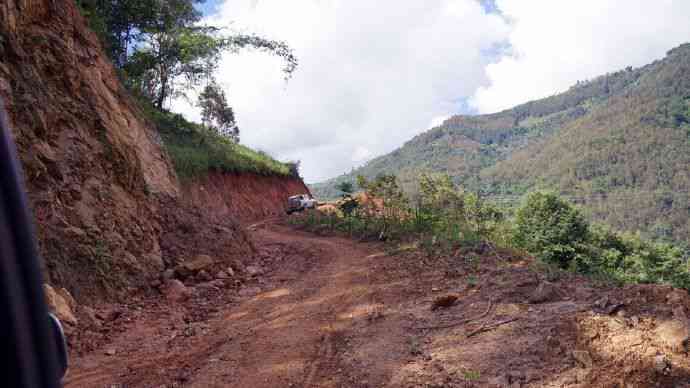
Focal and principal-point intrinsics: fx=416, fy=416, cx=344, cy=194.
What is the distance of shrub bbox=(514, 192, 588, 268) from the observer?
24094mm

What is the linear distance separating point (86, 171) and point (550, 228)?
2785 centimetres

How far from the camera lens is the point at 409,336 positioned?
4.39 m

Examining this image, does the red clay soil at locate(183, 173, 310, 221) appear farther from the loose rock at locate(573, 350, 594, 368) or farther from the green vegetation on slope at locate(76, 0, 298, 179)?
the loose rock at locate(573, 350, 594, 368)

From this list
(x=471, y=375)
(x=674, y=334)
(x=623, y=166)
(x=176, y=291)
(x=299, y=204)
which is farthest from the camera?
(x=623, y=166)

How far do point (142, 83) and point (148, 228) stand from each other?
Result: 14023 mm

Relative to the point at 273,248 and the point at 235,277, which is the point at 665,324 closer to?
the point at 235,277

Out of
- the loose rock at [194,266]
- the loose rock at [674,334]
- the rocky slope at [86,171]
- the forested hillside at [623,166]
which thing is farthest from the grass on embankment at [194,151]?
the forested hillside at [623,166]

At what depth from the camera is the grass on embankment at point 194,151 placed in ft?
55.8

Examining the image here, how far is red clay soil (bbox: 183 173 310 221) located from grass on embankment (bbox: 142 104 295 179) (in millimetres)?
412

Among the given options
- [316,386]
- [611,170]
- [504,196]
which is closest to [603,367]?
[316,386]

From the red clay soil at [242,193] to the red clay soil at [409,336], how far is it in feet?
30.5

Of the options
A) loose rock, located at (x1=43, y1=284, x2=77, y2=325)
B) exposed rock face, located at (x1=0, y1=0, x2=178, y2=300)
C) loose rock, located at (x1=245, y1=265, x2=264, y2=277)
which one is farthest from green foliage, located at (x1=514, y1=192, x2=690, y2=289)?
loose rock, located at (x1=43, y1=284, x2=77, y2=325)

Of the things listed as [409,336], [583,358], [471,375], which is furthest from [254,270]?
[583,358]

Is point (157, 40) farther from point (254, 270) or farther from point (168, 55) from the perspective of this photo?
point (254, 270)
